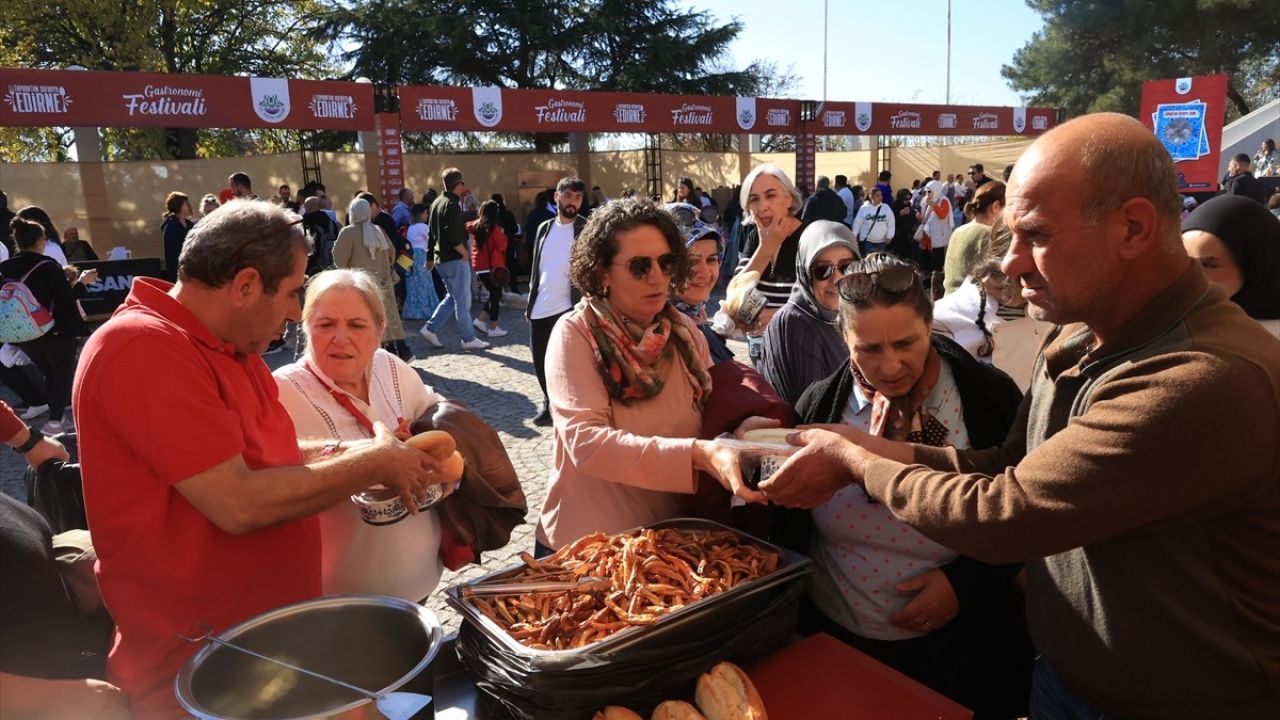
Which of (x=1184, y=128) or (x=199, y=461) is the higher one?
(x=1184, y=128)

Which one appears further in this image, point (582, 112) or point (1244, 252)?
point (582, 112)

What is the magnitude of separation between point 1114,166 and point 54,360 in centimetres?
814

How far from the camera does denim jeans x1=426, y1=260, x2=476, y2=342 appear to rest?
9.83m

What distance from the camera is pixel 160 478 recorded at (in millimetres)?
1708

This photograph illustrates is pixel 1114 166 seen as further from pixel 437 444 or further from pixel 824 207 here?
pixel 824 207

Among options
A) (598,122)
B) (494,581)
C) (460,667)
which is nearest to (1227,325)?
(494,581)

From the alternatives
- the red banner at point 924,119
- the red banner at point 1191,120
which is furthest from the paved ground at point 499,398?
the red banner at point 924,119

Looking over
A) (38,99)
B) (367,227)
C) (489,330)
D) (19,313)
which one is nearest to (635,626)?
(19,313)

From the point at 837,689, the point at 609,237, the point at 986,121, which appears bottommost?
the point at 837,689

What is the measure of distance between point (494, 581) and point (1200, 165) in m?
14.1

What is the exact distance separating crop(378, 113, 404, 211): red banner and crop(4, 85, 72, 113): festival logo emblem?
4.74 metres

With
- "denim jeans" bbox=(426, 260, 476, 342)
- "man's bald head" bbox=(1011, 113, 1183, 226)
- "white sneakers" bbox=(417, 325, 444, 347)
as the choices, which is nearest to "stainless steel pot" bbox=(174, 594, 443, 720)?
"man's bald head" bbox=(1011, 113, 1183, 226)

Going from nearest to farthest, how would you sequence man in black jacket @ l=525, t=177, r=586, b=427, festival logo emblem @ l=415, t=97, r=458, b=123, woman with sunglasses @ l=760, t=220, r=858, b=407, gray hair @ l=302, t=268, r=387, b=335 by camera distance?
gray hair @ l=302, t=268, r=387, b=335 < woman with sunglasses @ l=760, t=220, r=858, b=407 < man in black jacket @ l=525, t=177, r=586, b=427 < festival logo emblem @ l=415, t=97, r=458, b=123

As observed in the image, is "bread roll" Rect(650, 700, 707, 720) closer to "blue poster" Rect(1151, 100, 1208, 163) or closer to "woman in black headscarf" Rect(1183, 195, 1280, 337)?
"woman in black headscarf" Rect(1183, 195, 1280, 337)
